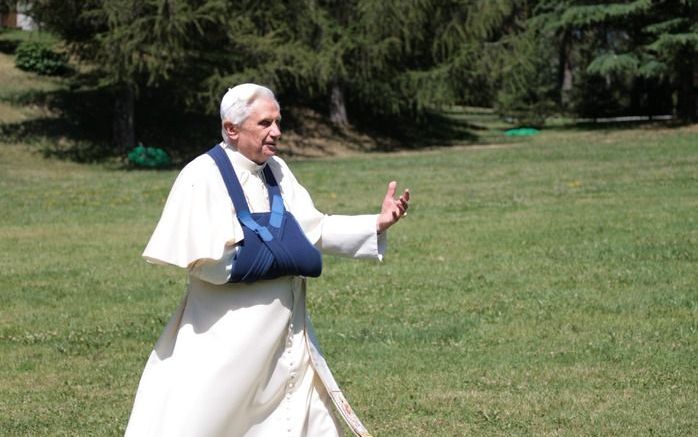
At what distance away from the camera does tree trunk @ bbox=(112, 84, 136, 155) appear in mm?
32969

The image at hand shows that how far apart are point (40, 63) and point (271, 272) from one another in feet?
117

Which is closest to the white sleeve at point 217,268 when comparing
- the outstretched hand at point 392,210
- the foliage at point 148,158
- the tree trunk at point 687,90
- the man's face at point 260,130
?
the man's face at point 260,130

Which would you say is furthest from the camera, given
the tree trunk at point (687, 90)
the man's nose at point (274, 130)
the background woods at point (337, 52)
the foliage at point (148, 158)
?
the tree trunk at point (687, 90)

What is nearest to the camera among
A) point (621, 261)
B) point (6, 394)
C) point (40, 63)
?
point (6, 394)

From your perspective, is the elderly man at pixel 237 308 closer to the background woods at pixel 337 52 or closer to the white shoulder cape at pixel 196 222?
the white shoulder cape at pixel 196 222

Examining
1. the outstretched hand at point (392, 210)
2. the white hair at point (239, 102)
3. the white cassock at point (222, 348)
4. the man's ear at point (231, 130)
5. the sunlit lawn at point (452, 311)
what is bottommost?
the sunlit lawn at point (452, 311)

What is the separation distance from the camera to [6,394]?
27.9 feet

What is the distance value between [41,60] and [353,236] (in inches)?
1398

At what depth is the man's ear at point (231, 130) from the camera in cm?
542

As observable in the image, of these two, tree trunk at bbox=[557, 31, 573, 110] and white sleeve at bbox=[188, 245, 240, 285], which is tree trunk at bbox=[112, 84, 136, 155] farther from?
white sleeve at bbox=[188, 245, 240, 285]

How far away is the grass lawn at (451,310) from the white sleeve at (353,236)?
1.94 m

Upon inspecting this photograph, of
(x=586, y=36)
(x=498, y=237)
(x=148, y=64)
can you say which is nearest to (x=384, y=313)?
(x=498, y=237)

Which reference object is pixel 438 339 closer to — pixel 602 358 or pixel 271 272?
pixel 602 358

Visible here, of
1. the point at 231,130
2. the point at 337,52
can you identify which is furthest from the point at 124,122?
the point at 231,130
